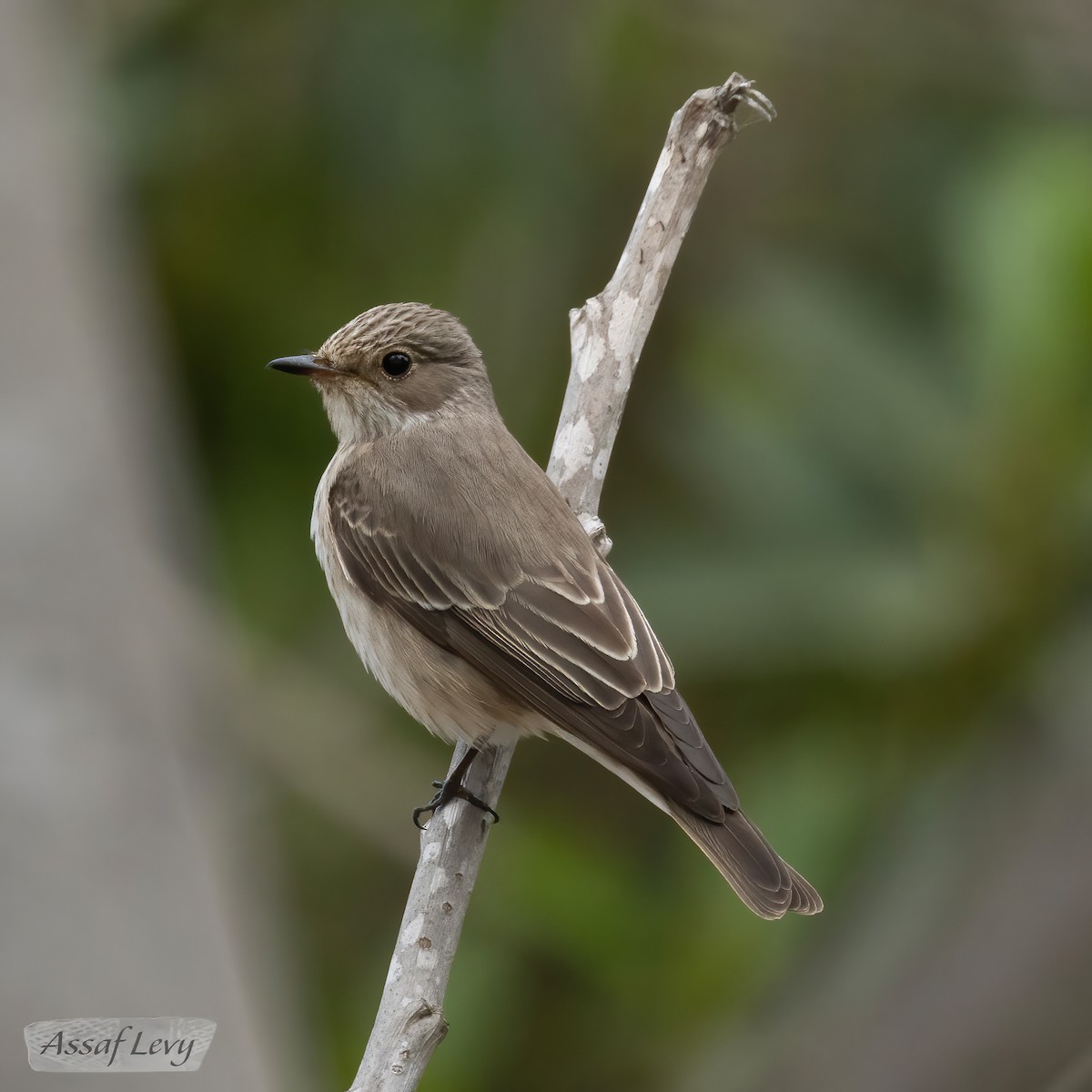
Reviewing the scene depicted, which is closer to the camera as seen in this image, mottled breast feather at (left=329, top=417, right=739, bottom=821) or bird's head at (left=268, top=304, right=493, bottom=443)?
mottled breast feather at (left=329, top=417, right=739, bottom=821)

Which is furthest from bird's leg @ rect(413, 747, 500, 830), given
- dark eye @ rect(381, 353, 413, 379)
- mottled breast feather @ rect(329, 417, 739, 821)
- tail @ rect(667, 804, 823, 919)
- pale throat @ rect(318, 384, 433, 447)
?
dark eye @ rect(381, 353, 413, 379)

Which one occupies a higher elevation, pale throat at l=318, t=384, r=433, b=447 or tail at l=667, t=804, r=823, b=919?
pale throat at l=318, t=384, r=433, b=447

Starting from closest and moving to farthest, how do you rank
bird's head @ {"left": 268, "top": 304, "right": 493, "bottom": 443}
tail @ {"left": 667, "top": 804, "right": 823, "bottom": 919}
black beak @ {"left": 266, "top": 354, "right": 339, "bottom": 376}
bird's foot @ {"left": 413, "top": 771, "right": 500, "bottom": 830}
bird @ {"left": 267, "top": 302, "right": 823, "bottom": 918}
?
1. tail @ {"left": 667, "top": 804, "right": 823, "bottom": 919}
2. bird @ {"left": 267, "top": 302, "right": 823, "bottom": 918}
3. bird's foot @ {"left": 413, "top": 771, "right": 500, "bottom": 830}
4. black beak @ {"left": 266, "top": 354, "right": 339, "bottom": 376}
5. bird's head @ {"left": 268, "top": 304, "right": 493, "bottom": 443}

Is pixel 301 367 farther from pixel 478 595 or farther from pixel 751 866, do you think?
pixel 751 866

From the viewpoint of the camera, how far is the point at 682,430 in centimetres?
547

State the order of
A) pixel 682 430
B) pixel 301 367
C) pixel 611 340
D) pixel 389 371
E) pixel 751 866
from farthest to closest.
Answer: pixel 682 430, pixel 389 371, pixel 301 367, pixel 611 340, pixel 751 866

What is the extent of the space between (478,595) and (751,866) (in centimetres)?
100

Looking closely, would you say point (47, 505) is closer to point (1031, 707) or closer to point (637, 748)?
point (637, 748)

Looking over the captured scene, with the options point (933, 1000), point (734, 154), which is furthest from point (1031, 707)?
point (734, 154)

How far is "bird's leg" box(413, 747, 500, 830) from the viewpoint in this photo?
375 cm

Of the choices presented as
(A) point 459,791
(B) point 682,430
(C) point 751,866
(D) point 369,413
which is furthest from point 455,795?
(B) point 682,430

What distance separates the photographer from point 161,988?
98.9 inches

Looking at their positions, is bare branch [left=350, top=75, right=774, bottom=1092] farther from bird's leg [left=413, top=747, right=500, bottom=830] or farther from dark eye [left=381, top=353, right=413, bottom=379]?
dark eye [left=381, top=353, right=413, bottom=379]

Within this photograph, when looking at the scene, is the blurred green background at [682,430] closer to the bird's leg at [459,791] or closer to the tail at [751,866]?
the tail at [751,866]
